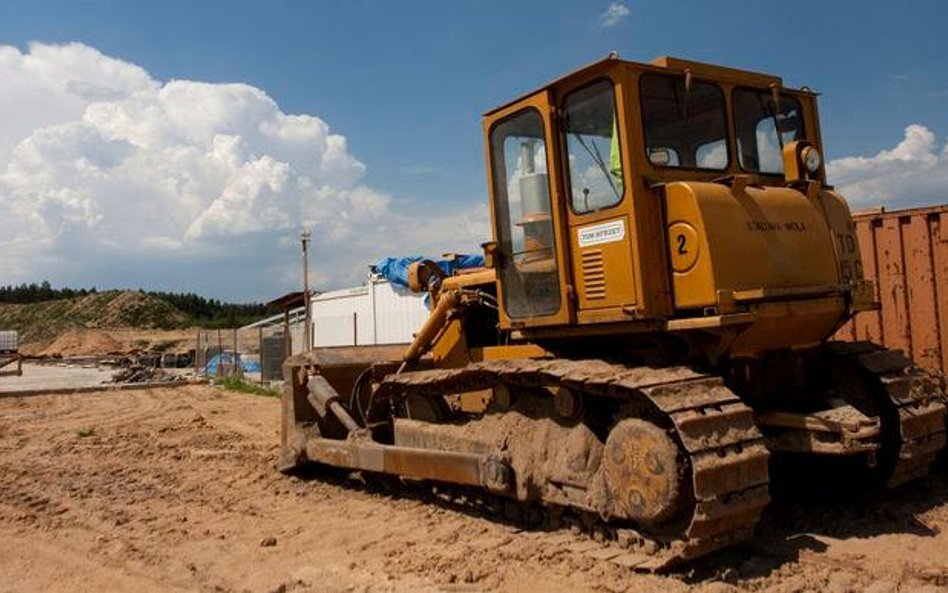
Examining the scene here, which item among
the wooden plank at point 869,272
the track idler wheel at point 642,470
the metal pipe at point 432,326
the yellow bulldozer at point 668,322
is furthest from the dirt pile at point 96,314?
the track idler wheel at point 642,470

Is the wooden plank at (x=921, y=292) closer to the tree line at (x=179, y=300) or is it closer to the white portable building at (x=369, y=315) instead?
the white portable building at (x=369, y=315)

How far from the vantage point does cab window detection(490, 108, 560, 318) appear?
617cm

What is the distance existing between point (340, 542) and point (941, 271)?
635 cm

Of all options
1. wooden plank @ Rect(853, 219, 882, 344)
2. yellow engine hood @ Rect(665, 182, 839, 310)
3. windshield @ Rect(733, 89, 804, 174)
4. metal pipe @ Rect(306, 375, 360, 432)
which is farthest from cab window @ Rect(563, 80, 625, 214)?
wooden plank @ Rect(853, 219, 882, 344)

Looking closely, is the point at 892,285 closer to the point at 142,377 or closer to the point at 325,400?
the point at 325,400

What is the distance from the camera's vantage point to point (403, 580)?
17.1 feet

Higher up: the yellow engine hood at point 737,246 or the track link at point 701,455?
the yellow engine hood at point 737,246

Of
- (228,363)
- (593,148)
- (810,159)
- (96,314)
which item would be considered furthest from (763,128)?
(96,314)

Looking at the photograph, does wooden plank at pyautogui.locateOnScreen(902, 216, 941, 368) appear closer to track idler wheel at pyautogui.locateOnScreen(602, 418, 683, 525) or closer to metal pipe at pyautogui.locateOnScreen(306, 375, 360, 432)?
track idler wheel at pyautogui.locateOnScreen(602, 418, 683, 525)

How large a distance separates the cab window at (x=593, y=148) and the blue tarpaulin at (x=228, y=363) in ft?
68.5

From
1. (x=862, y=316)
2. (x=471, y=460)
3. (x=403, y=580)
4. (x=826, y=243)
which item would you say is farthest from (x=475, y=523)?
(x=862, y=316)

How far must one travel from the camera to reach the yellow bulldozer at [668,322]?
16.5 ft

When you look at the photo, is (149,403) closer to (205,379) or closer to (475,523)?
(205,379)

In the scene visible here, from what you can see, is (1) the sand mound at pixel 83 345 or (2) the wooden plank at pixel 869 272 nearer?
(2) the wooden plank at pixel 869 272
